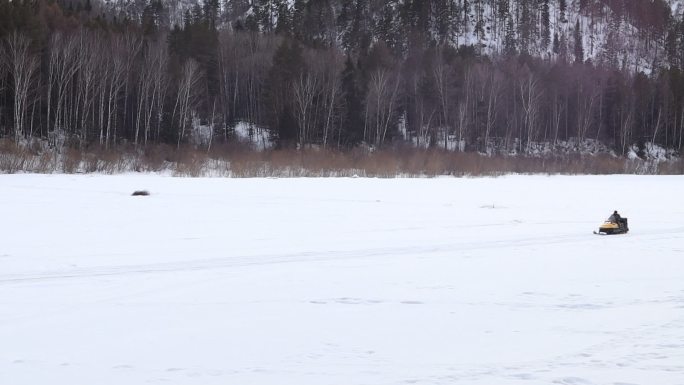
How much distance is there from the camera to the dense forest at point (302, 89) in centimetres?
3862

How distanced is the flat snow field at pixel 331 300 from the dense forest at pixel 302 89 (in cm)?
2659

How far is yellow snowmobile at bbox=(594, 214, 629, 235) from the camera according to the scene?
11.1 m

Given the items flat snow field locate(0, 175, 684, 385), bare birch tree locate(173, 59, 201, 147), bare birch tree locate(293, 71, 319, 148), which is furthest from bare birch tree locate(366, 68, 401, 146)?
flat snow field locate(0, 175, 684, 385)

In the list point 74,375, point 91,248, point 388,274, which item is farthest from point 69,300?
point 388,274

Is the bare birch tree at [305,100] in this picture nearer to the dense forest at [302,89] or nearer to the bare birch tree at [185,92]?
the dense forest at [302,89]

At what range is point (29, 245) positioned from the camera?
8648 mm

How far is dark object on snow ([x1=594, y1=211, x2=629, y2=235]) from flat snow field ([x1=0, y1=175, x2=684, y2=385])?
225 mm

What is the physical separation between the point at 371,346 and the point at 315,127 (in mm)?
41836

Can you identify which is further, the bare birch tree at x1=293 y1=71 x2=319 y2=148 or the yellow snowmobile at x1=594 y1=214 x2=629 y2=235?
the bare birch tree at x1=293 y1=71 x2=319 y2=148

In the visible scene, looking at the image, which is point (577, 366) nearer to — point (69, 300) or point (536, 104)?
point (69, 300)

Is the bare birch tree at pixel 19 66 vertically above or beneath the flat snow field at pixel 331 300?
above

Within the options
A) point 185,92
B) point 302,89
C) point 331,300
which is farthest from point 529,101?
point 331,300

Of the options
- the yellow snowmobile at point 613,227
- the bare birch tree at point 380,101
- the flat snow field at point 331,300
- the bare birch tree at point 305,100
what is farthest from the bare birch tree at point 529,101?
the yellow snowmobile at point 613,227

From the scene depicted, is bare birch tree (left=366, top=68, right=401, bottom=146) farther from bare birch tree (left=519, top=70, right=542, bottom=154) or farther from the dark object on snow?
the dark object on snow
